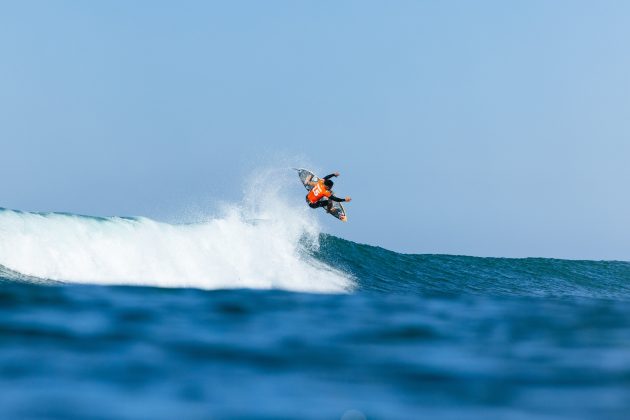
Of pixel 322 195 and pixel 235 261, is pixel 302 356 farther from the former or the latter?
pixel 235 261

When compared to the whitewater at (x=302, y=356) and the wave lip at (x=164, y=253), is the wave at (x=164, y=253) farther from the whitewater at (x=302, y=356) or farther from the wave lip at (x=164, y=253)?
the whitewater at (x=302, y=356)

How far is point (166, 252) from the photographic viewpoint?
2159 centimetres

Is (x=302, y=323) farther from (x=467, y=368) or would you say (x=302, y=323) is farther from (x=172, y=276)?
(x=172, y=276)

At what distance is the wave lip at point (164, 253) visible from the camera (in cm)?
Answer: 1788

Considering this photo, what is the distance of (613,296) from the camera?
30188mm

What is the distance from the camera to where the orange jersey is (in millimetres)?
21442

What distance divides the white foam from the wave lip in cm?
3

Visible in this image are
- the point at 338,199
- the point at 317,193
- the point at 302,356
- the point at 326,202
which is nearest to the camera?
the point at 302,356

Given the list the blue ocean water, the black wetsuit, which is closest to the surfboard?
the black wetsuit

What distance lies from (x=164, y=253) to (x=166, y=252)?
Result: 105 millimetres

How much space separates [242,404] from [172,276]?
55.1 feet

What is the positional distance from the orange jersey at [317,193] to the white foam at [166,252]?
270 cm

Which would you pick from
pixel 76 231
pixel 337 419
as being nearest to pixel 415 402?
pixel 337 419

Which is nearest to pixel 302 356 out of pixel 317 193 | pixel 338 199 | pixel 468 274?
pixel 338 199
